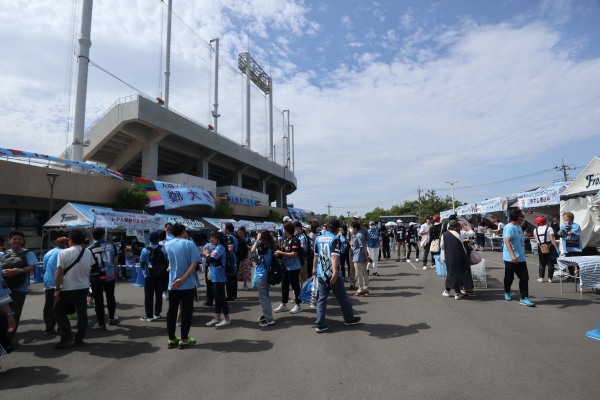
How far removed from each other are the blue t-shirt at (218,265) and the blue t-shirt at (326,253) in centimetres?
173

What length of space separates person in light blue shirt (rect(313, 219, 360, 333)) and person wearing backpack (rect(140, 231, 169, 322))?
2983mm

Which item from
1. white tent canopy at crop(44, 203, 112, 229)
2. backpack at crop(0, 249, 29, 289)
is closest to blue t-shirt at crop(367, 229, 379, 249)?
backpack at crop(0, 249, 29, 289)

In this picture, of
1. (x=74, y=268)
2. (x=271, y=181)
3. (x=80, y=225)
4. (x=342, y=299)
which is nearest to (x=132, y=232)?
(x=80, y=225)

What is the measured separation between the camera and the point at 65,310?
203 inches

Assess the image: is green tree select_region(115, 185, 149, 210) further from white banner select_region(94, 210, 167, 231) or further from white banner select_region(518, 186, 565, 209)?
white banner select_region(518, 186, 565, 209)

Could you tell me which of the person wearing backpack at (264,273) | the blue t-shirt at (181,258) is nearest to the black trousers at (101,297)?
the blue t-shirt at (181,258)

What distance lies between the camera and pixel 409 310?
21.3ft

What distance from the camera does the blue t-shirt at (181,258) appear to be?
4977mm

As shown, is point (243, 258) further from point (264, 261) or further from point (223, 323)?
point (264, 261)

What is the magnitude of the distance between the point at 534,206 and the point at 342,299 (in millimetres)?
14078

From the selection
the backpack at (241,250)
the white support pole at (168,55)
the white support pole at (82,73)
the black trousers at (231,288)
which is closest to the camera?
the black trousers at (231,288)

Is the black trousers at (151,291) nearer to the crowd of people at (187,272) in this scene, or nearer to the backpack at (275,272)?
the crowd of people at (187,272)

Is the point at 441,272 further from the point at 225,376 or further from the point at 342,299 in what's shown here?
the point at 225,376

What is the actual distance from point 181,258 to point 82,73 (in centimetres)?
2544
